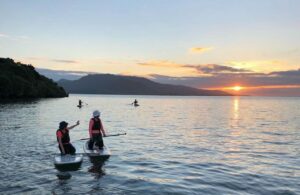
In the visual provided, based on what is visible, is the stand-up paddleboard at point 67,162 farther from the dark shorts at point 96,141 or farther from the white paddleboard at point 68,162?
the dark shorts at point 96,141

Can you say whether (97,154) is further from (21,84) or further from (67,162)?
(21,84)

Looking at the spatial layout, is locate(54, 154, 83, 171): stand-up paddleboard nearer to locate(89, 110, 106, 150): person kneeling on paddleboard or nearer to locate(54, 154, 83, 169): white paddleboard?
locate(54, 154, 83, 169): white paddleboard

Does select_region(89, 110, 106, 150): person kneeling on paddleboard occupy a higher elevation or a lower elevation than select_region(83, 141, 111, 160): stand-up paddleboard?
higher

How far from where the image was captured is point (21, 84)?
13088 cm

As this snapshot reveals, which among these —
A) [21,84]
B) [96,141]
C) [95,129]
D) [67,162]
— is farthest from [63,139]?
[21,84]

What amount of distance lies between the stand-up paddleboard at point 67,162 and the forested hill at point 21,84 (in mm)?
108473

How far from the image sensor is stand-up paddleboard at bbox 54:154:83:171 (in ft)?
62.0

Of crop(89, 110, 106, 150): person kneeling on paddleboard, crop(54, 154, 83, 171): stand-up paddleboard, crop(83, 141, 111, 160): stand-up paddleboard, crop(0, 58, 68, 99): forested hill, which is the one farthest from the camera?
crop(0, 58, 68, 99): forested hill

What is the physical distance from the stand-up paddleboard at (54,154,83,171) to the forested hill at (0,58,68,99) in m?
108

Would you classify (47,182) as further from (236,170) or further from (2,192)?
(236,170)

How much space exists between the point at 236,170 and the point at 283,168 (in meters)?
3.48

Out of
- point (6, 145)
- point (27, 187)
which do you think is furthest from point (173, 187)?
point (6, 145)

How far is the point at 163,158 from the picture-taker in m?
23.7

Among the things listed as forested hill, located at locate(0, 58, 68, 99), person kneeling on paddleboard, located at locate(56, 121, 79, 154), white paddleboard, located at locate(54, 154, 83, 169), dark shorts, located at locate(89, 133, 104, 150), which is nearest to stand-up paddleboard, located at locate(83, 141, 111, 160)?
dark shorts, located at locate(89, 133, 104, 150)
